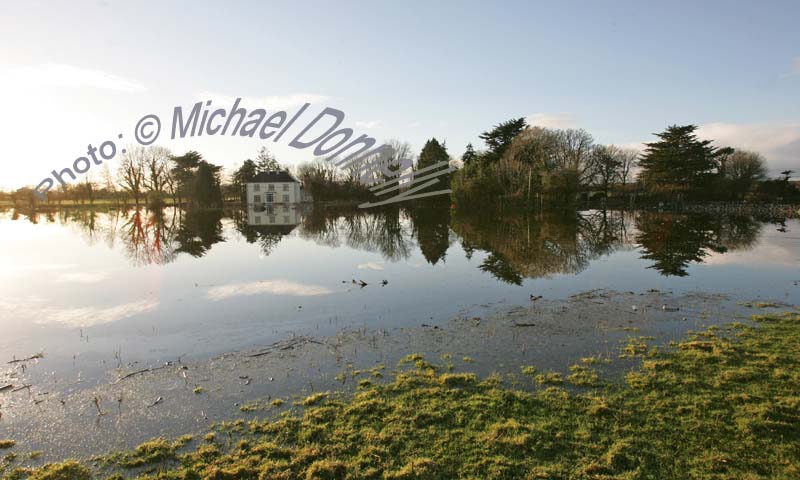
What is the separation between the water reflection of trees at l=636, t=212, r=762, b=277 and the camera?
17.8 metres

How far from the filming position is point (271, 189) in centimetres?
7681

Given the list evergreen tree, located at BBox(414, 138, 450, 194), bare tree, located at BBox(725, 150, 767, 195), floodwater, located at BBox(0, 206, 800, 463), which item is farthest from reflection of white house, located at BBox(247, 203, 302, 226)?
bare tree, located at BBox(725, 150, 767, 195)

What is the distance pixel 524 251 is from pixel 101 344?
1726 cm

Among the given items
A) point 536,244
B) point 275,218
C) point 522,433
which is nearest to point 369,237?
point 536,244

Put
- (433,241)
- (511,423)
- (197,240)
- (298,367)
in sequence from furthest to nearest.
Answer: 1. (197,240)
2. (433,241)
3. (298,367)
4. (511,423)

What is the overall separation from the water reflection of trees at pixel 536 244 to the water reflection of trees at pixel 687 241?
5.66ft

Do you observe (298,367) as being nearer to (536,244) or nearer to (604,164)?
(536,244)

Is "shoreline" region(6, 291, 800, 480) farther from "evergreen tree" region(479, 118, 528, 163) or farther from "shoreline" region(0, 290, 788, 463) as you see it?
"evergreen tree" region(479, 118, 528, 163)

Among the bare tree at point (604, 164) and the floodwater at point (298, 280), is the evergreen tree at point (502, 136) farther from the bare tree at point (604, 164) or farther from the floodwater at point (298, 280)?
the floodwater at point (298, 280)

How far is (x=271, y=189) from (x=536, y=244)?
2480 inches

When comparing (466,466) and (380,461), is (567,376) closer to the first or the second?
(466,466)

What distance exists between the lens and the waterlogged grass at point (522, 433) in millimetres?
4547

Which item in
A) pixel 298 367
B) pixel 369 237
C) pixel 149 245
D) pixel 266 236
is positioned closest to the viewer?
pixel 298 367

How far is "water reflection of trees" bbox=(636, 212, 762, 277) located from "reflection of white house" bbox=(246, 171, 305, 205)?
59884mm
